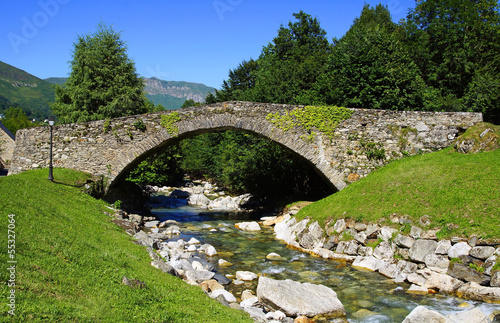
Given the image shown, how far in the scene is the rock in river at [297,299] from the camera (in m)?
7.18

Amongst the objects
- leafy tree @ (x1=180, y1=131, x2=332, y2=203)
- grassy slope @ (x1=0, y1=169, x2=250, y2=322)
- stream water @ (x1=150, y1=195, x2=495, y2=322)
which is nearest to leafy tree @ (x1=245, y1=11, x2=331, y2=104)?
leafy tree @ (x1=180, y1=131, x2=332, y2=203)

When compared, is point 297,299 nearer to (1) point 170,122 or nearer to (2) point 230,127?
(2) point 230,127

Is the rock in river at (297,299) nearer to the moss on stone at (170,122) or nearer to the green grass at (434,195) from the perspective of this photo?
the green grass at (434,195)

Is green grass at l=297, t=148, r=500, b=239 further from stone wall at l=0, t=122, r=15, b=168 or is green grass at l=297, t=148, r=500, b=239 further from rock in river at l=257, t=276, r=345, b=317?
stone wall at l=0, t=122, r=15, b=168

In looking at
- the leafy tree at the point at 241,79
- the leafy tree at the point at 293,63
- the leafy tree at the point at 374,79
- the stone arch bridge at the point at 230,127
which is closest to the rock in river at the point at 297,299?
the stone arch bridge at the point at 230,127

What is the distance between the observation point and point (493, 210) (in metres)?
9.48

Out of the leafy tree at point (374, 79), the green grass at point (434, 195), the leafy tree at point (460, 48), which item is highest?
the leafy tree at point (460, 48)

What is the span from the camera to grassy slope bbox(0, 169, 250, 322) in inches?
167

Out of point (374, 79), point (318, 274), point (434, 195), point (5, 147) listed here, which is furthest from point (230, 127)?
point (5, 147)

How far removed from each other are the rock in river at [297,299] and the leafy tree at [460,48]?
20.7m

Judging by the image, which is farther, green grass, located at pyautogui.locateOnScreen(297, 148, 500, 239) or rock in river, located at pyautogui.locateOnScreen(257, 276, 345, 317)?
green grass, located at pyautogui.locateOnScreen(297, 148, 500, 239)

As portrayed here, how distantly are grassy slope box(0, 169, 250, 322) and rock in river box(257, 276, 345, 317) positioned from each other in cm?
131

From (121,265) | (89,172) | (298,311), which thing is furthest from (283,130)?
(121,265)

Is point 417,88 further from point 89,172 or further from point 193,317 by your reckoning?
point 193,317
